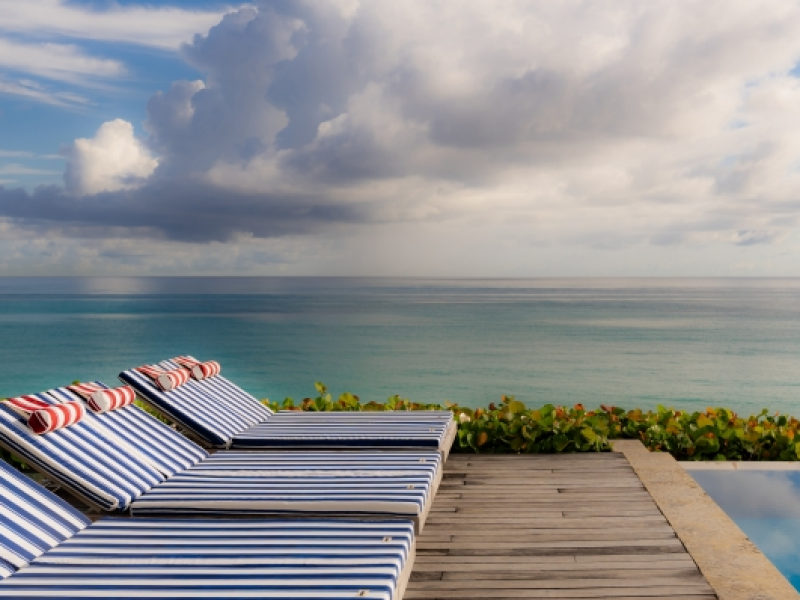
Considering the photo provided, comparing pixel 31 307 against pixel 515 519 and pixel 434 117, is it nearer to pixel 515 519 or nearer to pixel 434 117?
pixel 434 117

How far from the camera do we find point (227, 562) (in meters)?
2.68

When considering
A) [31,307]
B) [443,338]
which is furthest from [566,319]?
[31,307]

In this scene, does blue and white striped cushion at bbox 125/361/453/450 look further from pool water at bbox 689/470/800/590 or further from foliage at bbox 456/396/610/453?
pool water at bbox 689/470/800/590

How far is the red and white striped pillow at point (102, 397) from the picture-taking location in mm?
4223

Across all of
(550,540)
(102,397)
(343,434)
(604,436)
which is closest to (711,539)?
(550,540)

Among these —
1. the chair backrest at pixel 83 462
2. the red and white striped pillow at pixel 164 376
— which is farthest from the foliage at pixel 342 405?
the chair backrest at pixel 83 462

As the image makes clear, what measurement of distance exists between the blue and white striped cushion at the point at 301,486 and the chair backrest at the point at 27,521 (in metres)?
0.30

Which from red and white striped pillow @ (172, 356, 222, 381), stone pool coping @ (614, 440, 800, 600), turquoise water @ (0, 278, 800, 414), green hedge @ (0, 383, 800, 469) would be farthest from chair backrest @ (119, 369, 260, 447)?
turquoise water @ (0, 278, 800, 414)

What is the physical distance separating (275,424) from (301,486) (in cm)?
181

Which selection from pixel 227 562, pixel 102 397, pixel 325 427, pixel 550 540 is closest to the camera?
pixel 227 562

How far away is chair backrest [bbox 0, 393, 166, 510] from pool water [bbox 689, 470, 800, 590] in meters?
3.10

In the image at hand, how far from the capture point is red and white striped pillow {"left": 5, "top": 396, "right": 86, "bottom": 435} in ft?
12.1

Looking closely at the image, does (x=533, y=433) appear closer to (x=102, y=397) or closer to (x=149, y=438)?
(x=149, y=438)

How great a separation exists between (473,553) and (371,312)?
66.3 m
